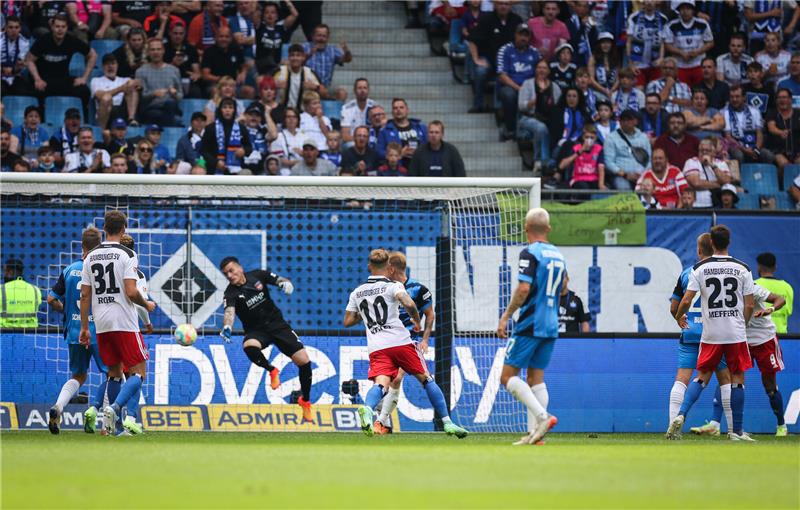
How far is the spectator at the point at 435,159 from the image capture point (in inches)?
739

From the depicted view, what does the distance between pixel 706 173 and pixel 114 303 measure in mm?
10584

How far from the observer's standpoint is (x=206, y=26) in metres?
21.0

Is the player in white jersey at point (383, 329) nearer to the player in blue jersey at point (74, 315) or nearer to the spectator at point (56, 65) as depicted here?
the player in blue jersey at point (74, 315)

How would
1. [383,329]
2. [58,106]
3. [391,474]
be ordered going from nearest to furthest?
[391,474] < [383,329] < [58,106]

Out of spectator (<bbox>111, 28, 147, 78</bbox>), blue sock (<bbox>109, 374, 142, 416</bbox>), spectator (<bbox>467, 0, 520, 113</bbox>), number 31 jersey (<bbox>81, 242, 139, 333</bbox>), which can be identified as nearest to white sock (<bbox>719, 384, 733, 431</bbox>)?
blue sock (<bbox>109, 374, 142, 416</bbox>)

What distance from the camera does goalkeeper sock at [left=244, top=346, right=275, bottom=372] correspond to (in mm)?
14891

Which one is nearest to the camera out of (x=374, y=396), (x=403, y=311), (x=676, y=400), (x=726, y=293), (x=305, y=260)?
(x=374, y=396)

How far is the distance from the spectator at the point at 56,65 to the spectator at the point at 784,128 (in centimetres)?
1114

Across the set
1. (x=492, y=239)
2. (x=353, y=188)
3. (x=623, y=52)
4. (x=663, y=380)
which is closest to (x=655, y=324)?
(x=663, y=380)

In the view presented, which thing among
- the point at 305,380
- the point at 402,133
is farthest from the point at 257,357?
the point at 402,133

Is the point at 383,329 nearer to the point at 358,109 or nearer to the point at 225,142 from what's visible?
the point at 225,142

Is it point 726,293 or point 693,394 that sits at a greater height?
point 726,293

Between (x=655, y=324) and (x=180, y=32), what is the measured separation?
29.1 ft

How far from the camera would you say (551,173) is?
1984cm
